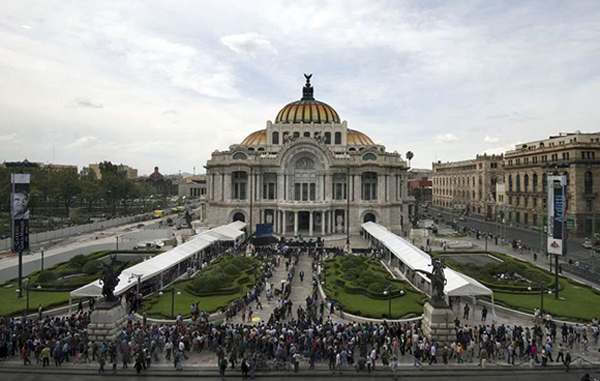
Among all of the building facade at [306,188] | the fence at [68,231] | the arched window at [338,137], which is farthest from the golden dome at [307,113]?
the fence at [68,231]

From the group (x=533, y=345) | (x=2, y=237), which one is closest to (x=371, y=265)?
(x=533, y=345)

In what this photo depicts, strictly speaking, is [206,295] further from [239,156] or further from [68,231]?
[68,231]

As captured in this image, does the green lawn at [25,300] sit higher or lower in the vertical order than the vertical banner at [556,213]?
lower

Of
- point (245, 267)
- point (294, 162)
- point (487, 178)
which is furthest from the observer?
point (487, 178)

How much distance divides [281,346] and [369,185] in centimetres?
5180

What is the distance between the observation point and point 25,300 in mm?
30953

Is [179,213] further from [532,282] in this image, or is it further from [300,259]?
[532,282]

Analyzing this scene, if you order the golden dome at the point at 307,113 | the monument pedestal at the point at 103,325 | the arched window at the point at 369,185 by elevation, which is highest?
the golden dome at the point at 307,113

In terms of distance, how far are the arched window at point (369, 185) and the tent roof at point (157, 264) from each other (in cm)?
2528

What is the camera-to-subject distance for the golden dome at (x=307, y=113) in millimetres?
81500

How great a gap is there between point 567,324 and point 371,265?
735 inches

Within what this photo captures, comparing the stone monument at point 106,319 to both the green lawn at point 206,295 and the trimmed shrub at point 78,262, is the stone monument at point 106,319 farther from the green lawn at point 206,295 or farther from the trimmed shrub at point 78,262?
the trimmed shrub at point 78,262

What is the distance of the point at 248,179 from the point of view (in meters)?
70.1

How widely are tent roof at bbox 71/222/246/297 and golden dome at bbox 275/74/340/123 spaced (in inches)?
1330
